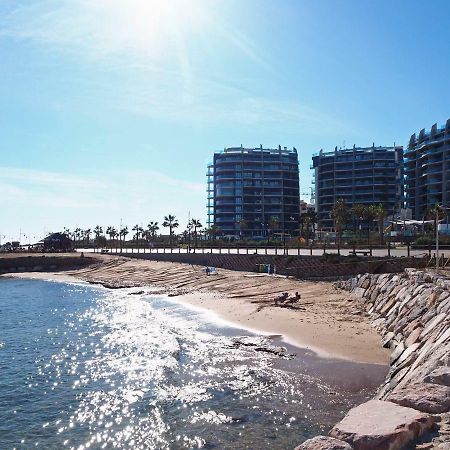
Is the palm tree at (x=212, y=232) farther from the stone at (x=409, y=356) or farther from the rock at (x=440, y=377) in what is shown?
the rock at (x=440, y=377)

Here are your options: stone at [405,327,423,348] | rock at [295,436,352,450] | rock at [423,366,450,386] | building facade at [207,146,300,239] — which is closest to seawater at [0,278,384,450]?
stone at [405,327,423,348]

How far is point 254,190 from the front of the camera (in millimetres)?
176000

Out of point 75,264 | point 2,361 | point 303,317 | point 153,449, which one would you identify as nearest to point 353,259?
point 303,317

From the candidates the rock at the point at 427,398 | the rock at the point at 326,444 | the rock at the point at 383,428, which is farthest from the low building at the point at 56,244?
the rock at the point at 326,444

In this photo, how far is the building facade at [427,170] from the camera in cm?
13762

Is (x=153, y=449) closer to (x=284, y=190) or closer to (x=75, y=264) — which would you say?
(x=75, y=264)

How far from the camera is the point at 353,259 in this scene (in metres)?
43.4

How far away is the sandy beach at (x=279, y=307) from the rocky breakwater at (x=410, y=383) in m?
1.42

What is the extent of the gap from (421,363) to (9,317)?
109ft

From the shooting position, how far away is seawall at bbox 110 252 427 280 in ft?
130

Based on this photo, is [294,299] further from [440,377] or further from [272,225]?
[272,225]

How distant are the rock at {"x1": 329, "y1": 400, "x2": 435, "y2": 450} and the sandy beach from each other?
10389mm

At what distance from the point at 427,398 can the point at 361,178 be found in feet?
558

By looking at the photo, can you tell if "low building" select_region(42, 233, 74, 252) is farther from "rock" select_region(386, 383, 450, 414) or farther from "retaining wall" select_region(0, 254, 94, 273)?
"rock" select_region(386, 383, 450, 414)
